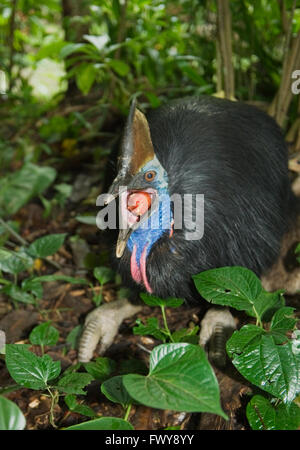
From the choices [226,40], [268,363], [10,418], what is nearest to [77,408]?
[10,418]

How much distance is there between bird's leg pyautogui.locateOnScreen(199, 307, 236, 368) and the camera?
161 centimetres

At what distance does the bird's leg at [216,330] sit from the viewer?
161 centimetres

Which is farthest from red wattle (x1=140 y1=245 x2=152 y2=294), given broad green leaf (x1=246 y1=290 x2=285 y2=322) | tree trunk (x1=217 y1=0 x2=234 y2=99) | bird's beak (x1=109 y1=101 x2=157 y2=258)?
tree trunk (x1=217 y1=0 x2=234 y2=99)

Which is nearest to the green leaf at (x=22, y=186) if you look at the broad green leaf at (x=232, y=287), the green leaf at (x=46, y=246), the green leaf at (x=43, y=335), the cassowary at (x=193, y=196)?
the green leaf at (x=46, y=246)

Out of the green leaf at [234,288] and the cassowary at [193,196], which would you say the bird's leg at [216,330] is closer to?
the cassowary at [193,196]

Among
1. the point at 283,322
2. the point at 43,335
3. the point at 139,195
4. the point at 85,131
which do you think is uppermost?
the point at 85,131

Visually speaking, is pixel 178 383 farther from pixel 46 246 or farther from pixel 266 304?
pixel 46 246

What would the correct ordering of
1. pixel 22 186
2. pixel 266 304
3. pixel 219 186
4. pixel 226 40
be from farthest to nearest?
pixel 22 186, pixel 226 40, pixel 219 186, pixel 266 304

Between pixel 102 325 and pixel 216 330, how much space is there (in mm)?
411

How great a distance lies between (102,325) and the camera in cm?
179

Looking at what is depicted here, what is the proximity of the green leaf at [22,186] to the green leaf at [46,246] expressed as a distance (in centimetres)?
58

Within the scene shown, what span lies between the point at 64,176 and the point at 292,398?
208 centimetres

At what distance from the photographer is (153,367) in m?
1.10

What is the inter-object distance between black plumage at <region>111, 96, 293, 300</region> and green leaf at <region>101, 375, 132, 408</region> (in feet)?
1.25
